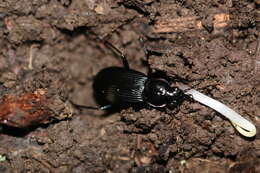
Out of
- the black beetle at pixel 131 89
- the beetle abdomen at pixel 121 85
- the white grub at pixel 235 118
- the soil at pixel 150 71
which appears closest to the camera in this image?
the white grub at pixel 235 118

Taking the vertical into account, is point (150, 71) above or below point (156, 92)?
above

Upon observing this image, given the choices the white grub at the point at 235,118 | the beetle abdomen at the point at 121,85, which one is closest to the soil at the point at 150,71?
the white grub at the point at 235,118

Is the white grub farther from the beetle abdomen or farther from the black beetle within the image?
the beetle abdomen

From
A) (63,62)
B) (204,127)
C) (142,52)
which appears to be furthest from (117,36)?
(204,127)

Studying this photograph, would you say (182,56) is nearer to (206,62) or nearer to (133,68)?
(206,62)

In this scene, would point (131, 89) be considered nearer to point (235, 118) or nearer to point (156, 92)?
point (156, 92)

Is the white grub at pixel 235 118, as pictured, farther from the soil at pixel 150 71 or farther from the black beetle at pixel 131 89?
the black beetle at pixel 131 89

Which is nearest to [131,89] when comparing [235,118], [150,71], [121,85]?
[121,85]
